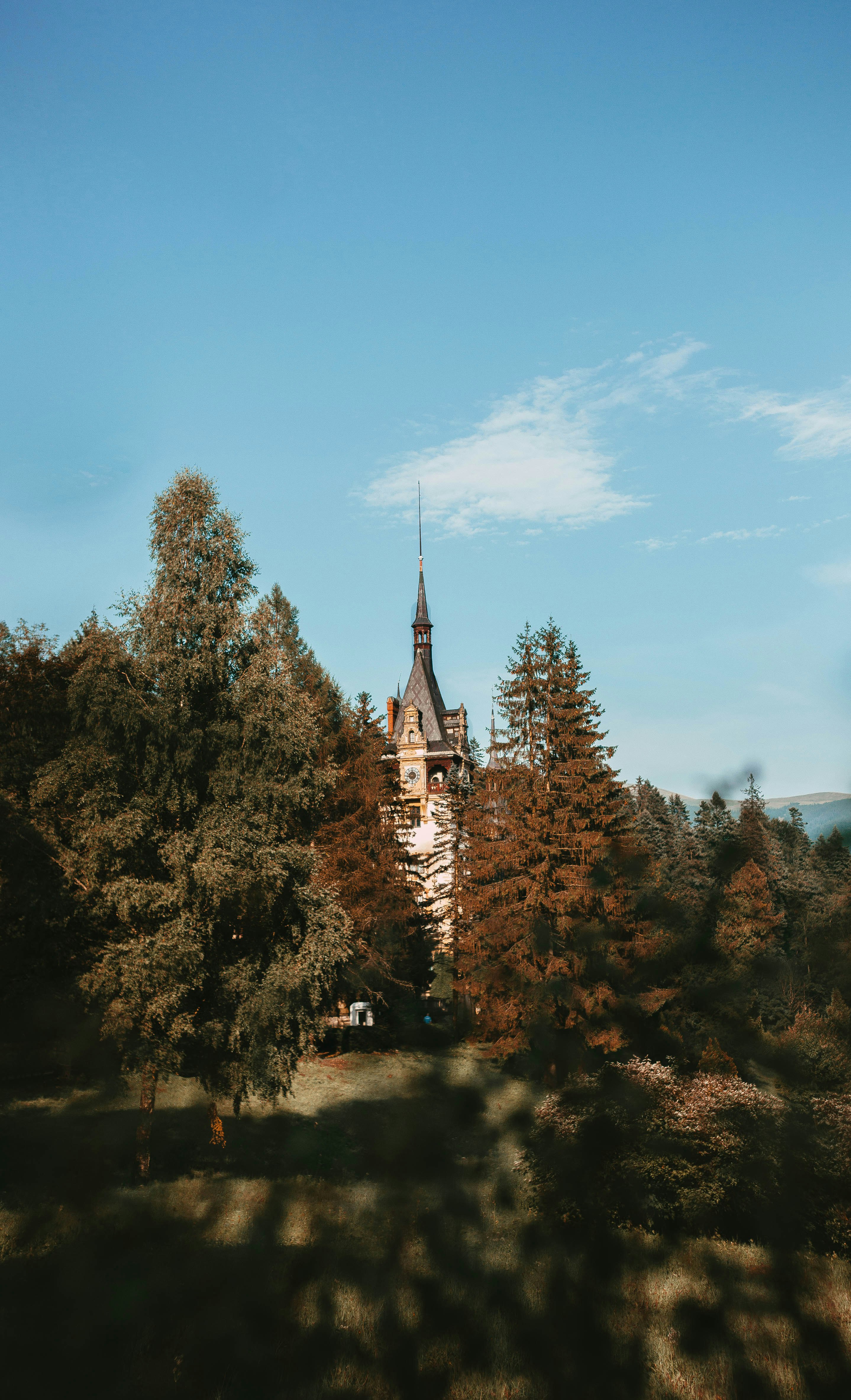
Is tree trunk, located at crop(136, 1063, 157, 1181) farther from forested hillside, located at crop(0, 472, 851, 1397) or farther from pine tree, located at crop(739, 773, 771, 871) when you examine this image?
pine tree, located at crop(739, 773, 771, 871)

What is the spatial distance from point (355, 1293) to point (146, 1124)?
6760mm

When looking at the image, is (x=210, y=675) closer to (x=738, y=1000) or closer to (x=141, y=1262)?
(x=141, y=1262)

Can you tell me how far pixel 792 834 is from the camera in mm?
66750

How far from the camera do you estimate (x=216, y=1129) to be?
70.5ft

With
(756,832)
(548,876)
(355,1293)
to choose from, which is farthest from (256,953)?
(756,832)

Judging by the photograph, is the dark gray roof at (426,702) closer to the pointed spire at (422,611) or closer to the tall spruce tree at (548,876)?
the pointed spire at (422,611)

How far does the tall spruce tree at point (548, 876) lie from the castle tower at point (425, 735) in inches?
951

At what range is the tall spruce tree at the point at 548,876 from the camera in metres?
32.2

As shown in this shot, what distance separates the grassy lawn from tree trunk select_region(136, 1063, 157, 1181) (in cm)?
53

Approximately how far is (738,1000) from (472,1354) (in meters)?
20.6

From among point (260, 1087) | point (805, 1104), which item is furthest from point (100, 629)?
point (805, 1104)

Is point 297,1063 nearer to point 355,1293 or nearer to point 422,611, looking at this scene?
point 355,1293

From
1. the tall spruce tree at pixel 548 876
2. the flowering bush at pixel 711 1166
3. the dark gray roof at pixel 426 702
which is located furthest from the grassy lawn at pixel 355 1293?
the dark gray roof at pixel 426 702

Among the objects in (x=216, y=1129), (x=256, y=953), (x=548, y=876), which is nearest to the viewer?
(x=256, y=953)
